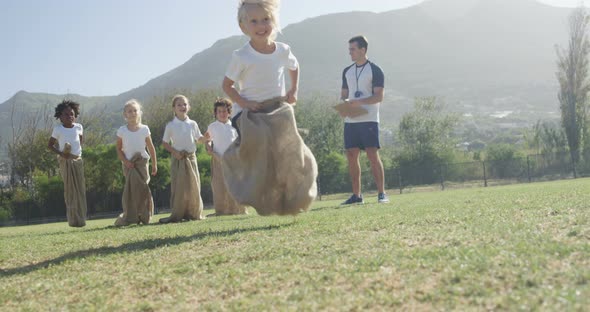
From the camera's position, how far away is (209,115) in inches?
1998

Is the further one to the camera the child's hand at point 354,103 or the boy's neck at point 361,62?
the boy's neck at point 361,62

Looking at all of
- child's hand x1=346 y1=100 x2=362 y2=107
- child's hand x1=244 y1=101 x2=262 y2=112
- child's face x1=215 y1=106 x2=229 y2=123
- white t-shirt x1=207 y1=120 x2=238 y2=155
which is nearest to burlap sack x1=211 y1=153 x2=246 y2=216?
white t-shirt x1=207 y1=120 x2=238 y2=155

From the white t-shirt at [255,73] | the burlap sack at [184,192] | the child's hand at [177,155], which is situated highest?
the white t-shirt at [255,73]

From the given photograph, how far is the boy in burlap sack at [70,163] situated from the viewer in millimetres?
9312

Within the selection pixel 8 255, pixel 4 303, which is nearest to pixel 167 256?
pixel 4 303

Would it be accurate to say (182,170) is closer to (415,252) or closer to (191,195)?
(191,195)

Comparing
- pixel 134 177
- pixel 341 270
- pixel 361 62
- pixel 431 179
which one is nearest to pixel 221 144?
pixel 134 177

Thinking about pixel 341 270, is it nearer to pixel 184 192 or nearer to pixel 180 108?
pixel 184 192

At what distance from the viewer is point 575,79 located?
43188 mm

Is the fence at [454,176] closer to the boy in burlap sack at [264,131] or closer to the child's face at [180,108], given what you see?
the child's face at [180,108]

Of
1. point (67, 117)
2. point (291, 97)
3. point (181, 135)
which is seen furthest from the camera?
point (67, 117)

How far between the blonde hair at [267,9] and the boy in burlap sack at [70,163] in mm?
5167

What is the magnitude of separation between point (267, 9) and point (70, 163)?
5.51 meters

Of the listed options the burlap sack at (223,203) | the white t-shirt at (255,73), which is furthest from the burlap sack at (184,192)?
the white t-shirt at (255,73)
